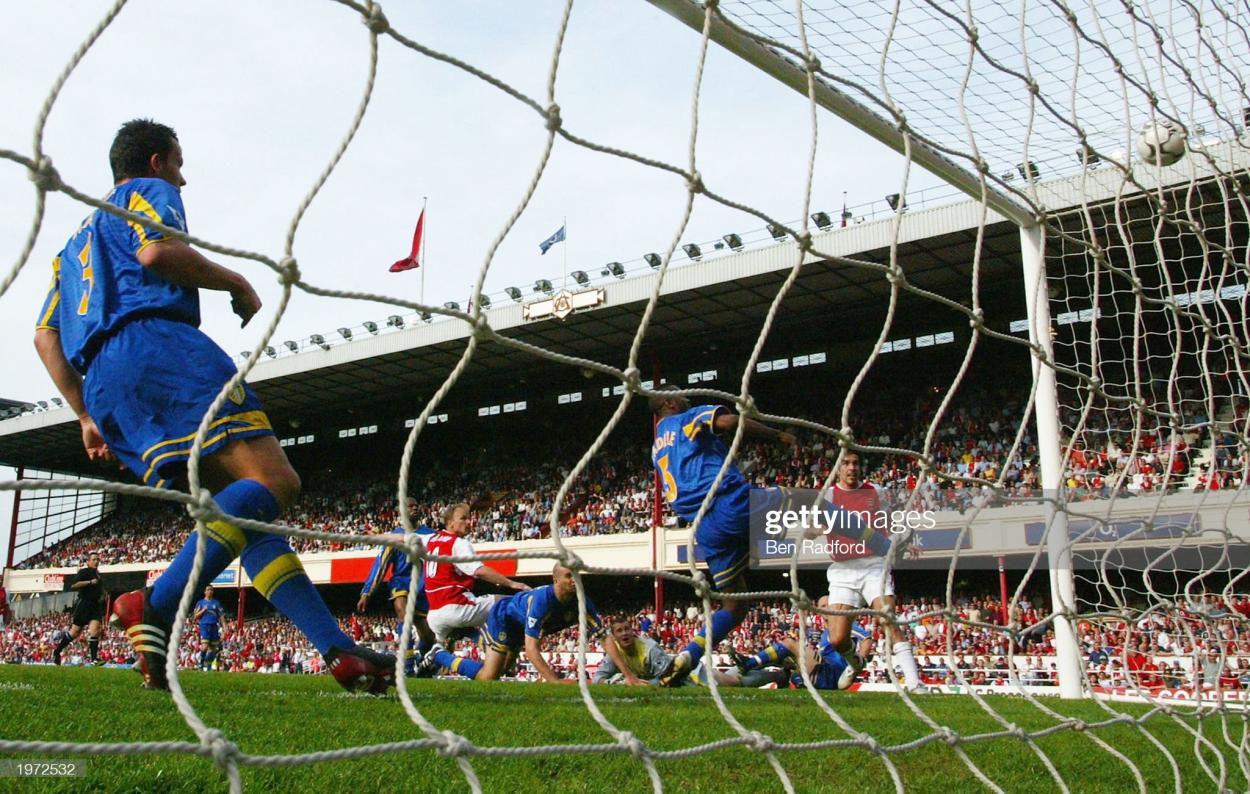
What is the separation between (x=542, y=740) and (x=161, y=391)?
4.37ft

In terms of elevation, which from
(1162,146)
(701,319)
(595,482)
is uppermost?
(701,319)

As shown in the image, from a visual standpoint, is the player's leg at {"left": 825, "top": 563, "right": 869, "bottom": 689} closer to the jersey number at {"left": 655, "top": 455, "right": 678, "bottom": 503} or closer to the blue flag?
the jersey number at {"left": 655, "top": 455, "right": 678, "bottom": 503}

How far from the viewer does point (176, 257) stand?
211 cm

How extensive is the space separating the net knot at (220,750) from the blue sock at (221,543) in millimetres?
1232

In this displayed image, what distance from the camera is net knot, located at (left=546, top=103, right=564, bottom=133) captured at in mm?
1947

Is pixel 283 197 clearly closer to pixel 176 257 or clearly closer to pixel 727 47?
pixel 176 257

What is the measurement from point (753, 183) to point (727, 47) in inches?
15.3

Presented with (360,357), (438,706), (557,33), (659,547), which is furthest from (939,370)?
(557,33)

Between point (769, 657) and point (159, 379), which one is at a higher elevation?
point (159, 379)

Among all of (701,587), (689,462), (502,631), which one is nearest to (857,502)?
(689,462)

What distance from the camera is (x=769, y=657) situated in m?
6.89

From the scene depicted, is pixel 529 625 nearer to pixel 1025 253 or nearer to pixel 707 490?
pixel 707 490

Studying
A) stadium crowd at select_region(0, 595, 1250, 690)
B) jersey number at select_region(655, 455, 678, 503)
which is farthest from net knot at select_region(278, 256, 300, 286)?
jersey number at select_region(655, 455, 678, 503)

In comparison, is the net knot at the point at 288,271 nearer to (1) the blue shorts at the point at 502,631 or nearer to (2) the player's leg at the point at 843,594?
(2) the player's leg at the point at 843,594
